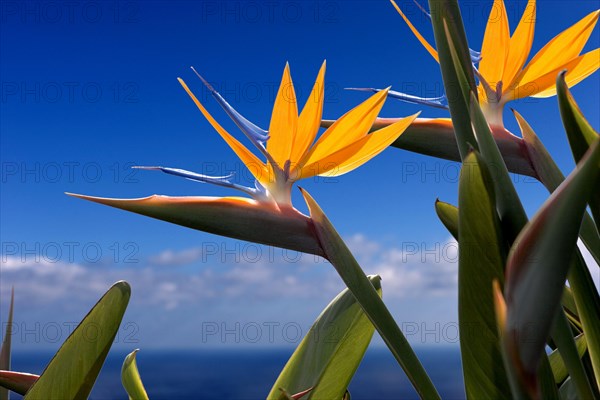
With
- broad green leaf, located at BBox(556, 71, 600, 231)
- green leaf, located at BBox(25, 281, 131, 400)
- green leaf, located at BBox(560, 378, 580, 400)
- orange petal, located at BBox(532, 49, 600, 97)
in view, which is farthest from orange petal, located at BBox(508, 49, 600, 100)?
green leaf, located at BBox(25, 281, 131, 400)

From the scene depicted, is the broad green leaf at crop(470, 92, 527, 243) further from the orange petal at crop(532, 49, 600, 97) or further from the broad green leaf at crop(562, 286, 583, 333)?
the broad green leaf at crop(562, 286, 583, 333)

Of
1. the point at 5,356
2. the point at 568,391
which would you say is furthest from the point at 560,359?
the point at 5,356

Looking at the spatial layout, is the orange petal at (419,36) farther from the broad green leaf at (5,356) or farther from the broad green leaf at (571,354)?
the broad green leaf at (5,356)

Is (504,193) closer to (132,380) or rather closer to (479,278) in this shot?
(479,278)

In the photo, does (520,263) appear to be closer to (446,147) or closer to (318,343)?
(446,147)

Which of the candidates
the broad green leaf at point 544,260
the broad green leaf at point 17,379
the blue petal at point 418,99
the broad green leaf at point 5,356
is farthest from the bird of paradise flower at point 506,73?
the broad green leaf at point 5,356

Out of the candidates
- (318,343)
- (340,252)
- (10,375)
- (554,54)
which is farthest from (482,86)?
Result: (10,375)

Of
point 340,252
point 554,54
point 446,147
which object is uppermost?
point 554,54
